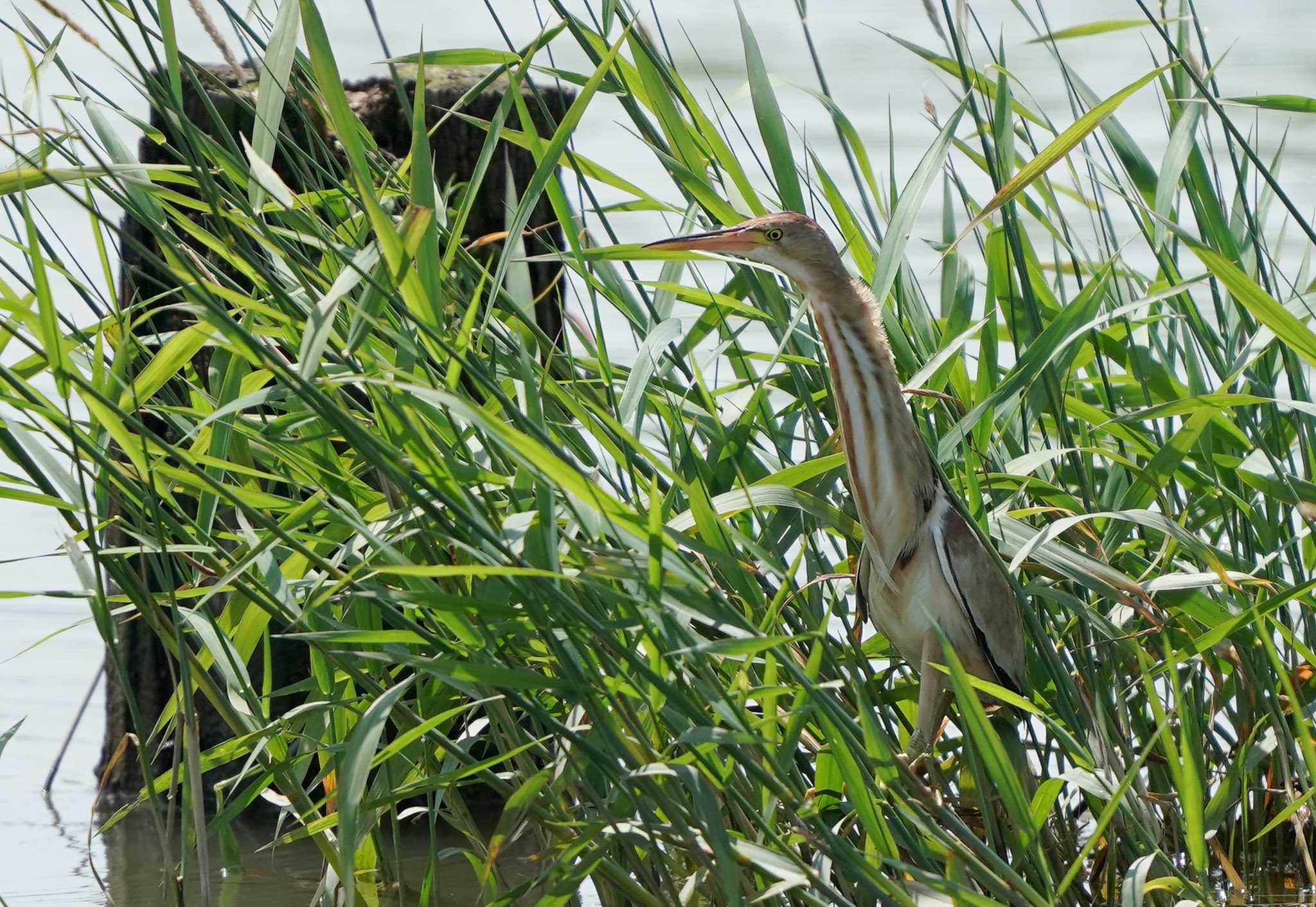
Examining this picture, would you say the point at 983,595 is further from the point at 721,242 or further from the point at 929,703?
the point at 721,242

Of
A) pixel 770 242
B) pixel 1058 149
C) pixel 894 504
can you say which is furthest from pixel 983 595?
pixel 1058 149

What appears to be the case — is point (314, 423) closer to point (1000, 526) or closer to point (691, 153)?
point (691, 153)

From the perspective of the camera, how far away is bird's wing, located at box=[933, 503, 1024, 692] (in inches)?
72.4

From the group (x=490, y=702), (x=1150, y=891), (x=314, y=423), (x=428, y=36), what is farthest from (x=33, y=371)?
(x=428, y=36)

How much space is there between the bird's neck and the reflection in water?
66 centimetres

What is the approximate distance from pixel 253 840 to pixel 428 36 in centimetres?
628

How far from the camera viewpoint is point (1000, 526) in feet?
5.43

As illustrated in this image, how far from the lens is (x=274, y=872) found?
220cm

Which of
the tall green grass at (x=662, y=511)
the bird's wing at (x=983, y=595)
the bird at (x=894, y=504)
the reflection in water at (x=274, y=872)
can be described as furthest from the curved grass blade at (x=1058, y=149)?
the reflection in water at (x=274, y=872)

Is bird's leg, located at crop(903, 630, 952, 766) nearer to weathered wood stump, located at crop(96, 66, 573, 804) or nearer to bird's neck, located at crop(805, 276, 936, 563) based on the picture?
bird's neck, located at crop(805, 276, 936, 563)

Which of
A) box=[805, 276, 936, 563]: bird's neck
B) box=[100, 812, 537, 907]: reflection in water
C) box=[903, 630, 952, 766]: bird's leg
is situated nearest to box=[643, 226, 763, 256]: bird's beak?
box=[805, 276, 936, 563]: bird's neck

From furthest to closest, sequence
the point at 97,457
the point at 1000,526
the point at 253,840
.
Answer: the point at 253,840 → the point at 1000,526 → the point at 97,457

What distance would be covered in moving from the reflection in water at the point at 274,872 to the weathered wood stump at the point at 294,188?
0.20m

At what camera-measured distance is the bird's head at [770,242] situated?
5.78ft
